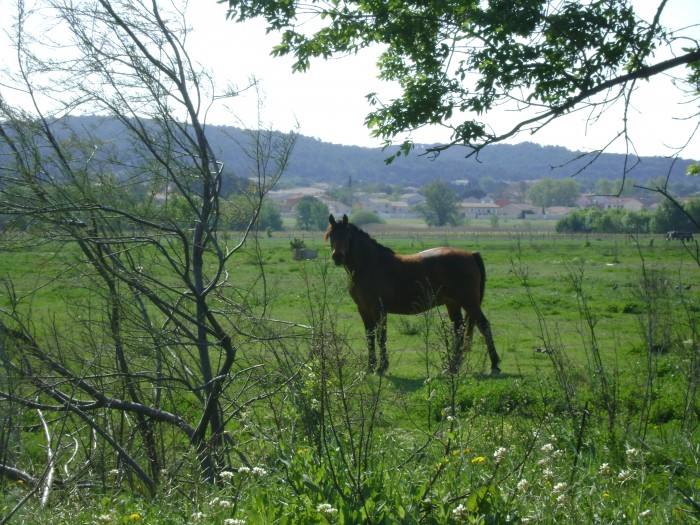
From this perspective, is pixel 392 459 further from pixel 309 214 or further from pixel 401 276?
pixel 309 214

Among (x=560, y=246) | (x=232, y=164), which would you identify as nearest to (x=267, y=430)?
(x=232, y=164)

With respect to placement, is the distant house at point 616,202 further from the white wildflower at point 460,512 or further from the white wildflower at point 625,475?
the white wildflower at point 460,512

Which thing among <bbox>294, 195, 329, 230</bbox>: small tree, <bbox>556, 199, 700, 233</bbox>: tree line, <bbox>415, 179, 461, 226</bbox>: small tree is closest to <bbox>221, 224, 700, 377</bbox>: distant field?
<bbox>556, 199, 700, 233</bbox>: tree line

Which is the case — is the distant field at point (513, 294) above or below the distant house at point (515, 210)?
above

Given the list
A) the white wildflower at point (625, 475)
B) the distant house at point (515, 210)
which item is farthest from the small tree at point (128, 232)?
the distant house at point (515, 210)

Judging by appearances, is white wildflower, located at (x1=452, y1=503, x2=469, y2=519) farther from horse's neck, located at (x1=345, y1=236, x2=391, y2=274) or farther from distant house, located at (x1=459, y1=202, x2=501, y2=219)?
distant house, located at (x1=459, y1=202, x2=501, y2=219)

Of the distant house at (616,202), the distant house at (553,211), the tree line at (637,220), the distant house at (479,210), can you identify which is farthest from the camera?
the distant house at (479,210)

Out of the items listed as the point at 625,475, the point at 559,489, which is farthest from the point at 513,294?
the point at 559,489

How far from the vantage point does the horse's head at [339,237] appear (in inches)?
417

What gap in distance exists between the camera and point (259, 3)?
685 centimetres

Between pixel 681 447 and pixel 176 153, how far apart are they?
3.87 metres

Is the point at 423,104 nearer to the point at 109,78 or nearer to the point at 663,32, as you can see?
the point at 663,32

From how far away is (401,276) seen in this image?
452 inches

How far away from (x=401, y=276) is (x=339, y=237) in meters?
1.27
